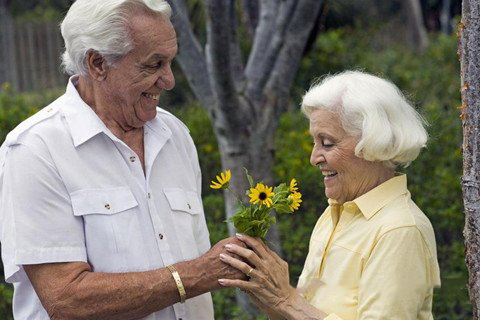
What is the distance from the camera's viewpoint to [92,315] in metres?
3.13

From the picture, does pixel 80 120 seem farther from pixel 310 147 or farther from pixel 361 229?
pixel 310 147

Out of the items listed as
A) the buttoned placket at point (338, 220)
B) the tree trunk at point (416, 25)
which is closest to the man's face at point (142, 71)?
the buttoned placket at point (338, 220)

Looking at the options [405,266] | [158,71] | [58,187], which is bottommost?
[405,266]

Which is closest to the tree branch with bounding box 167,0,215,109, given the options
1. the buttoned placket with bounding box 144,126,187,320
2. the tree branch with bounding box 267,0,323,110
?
the tree branch with bounding box 267,0,323,110

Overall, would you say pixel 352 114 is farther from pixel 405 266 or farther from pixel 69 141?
pixel 69 141

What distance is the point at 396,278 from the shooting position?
9.61 ft

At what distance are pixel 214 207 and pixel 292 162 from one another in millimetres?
638

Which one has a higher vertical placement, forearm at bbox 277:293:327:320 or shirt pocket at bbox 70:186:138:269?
shirt pocket at bbox 70:186:138:269

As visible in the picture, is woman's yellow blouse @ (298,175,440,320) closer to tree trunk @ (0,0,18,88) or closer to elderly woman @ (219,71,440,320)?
elderly woman @ (219,71,440,320)

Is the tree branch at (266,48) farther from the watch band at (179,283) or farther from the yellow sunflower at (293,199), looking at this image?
the watch band at (179,283)

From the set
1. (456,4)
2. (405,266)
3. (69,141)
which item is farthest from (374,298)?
(456,4)

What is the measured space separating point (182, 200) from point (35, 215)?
577 millimetres

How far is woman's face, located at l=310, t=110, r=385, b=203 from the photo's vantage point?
124 inches

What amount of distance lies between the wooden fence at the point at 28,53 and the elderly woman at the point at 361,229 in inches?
585
